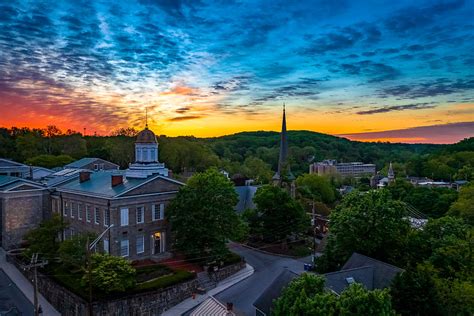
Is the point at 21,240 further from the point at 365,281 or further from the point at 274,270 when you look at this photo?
the point at 365,281

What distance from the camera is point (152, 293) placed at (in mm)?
26094

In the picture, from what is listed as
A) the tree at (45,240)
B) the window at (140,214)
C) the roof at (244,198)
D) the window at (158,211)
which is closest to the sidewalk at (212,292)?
the window at (158,211)

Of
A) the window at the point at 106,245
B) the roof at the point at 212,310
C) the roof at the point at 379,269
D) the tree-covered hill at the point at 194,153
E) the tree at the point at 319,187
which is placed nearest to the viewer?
the roof at the point at 212,310

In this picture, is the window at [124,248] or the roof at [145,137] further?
the roof at [145,137]

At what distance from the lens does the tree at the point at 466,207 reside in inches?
1869

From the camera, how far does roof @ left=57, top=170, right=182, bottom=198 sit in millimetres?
32531

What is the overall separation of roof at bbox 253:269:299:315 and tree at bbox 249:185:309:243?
20095 millimetres

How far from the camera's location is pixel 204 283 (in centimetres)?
3073

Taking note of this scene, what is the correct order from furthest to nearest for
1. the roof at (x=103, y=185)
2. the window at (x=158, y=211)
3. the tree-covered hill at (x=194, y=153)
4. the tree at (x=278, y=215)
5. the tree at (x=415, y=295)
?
the tree-covered hill at (x=194, y=153), the tree at (x=278, y=215), the window at (x=158, y=211), the roof at (x=103, y=185), the tree at (x=415, y=295)

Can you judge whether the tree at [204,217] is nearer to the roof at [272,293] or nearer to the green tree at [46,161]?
the roof at [272,293]

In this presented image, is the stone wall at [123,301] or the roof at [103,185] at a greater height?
the roof at [103,185]

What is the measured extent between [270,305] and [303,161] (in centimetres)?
13307

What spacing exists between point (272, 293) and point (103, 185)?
2025 cm

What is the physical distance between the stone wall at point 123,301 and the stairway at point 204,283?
61cm
